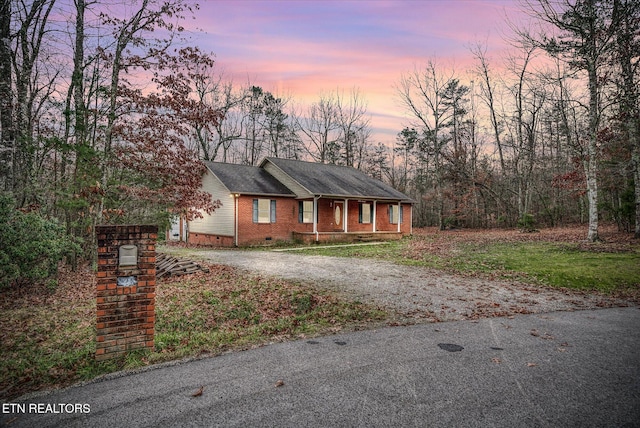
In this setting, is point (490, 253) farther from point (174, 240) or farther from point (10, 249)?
point (174, 240)

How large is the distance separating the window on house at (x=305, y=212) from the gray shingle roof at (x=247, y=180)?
103cm

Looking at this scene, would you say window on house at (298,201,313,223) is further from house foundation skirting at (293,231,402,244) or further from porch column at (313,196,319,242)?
house foundation skirting at (293,231,402,244)

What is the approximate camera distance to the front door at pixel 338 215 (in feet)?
74.7

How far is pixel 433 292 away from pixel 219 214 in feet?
50.9

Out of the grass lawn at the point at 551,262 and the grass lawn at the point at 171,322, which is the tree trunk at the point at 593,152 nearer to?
the grass lawn at the point at 551,262

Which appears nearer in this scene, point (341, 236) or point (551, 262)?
point (551, 262)

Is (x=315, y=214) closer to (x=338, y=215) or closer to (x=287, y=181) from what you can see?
(x=338, y=215)

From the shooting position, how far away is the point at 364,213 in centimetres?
2441

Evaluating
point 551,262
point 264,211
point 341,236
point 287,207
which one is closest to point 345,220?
point 341,236

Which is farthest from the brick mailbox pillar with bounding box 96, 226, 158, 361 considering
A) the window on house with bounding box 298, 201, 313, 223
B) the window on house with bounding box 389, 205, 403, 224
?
the window on house with bounding box 389, 205, 403, 224

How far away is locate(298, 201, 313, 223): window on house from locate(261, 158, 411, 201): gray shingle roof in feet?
4.13

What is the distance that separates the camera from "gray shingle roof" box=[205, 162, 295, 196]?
65.5 ft

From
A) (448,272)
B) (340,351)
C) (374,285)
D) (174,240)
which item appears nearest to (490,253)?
(448,272)

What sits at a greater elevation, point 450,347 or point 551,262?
point 551,262
